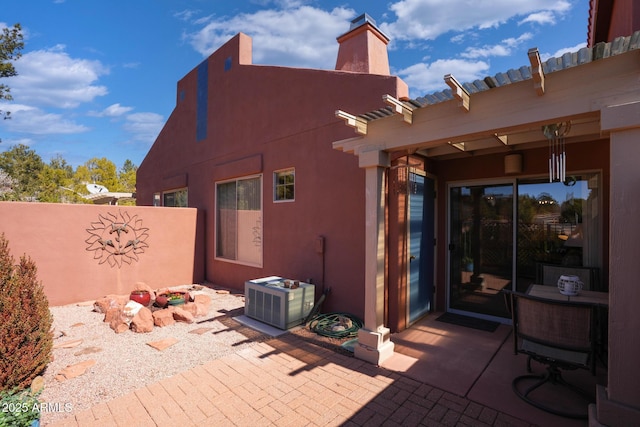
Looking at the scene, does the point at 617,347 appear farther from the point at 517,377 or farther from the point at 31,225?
the point at 31,225

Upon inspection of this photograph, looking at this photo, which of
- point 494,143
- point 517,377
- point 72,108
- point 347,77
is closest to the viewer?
point 517,377

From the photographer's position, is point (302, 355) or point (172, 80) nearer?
point (302, 355)

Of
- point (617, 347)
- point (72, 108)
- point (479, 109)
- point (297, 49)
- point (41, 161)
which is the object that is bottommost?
point (617, 347)

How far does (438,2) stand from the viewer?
491 centimetres

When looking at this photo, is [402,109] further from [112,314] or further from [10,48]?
[10,48]

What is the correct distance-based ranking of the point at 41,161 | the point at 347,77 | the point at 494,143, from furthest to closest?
1. the point at 41,161
2. the point at 347,77
3. the point at 494,143

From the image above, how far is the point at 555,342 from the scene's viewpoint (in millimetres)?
2441

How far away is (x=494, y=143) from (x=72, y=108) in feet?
129

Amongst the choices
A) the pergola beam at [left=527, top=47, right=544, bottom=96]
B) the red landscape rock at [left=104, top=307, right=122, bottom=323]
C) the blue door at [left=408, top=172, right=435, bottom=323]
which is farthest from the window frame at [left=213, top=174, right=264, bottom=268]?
the pergola beam at [left=527, top=47, right=544, bottom=96]

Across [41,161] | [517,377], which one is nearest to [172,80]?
[517,377]

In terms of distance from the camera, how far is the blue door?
4238 mm

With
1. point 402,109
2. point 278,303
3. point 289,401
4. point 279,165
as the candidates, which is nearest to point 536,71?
point 402,109

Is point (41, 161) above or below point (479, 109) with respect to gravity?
above

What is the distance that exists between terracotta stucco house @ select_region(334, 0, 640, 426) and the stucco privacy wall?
5230 mm
